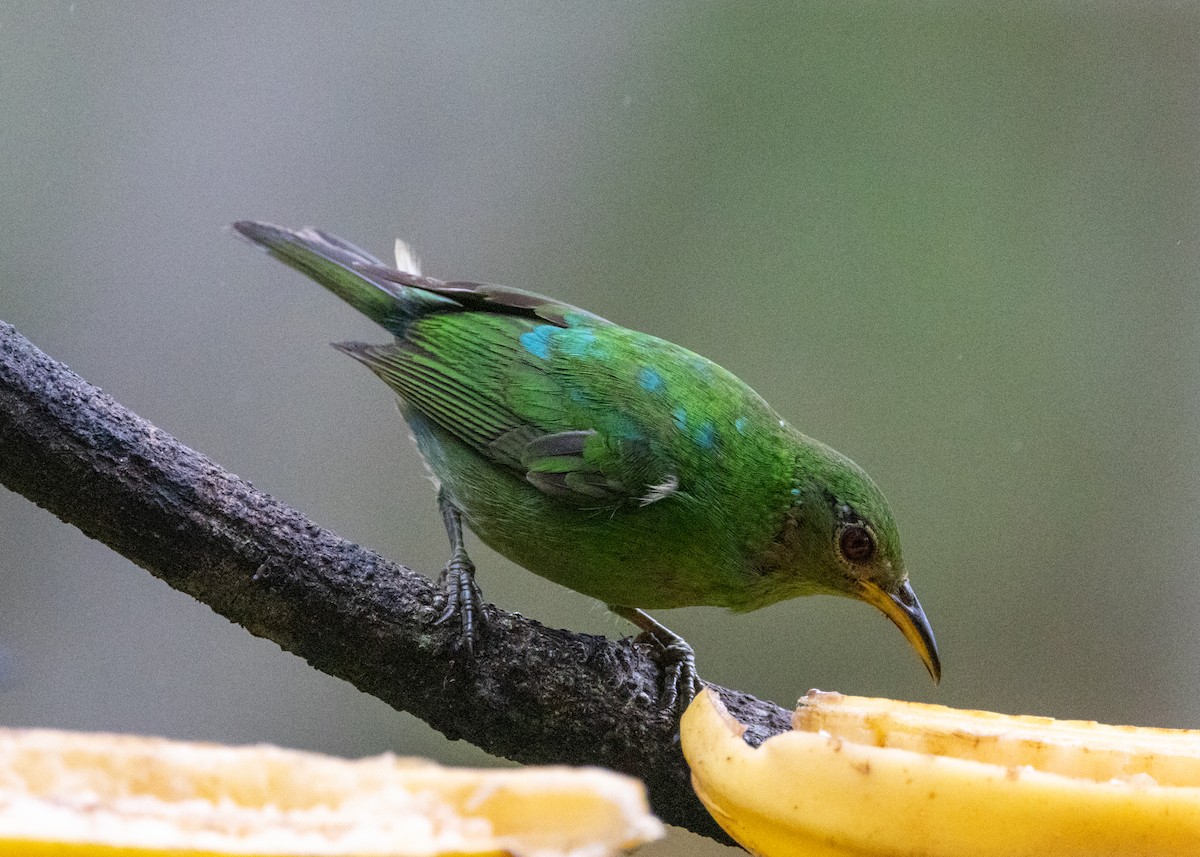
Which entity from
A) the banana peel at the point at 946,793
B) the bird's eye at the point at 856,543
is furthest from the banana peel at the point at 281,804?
the bird's eye at the point at 856,543

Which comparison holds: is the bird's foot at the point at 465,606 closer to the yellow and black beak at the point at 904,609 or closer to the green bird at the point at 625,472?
the green bird at the point at 625,472

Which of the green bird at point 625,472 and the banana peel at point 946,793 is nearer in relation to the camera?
the banana peel at point 946,793

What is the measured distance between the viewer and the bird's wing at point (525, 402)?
2.11 m

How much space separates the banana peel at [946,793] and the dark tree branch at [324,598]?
72cm

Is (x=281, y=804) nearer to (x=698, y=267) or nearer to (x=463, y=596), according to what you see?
(x=463, y=596)

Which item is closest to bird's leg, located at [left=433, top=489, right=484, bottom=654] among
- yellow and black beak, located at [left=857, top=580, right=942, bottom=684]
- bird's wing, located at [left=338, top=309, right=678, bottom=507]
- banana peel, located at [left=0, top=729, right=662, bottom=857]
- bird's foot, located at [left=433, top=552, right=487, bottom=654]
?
bird's foot, located at [left=433, top=552, right=487, bottom=654]

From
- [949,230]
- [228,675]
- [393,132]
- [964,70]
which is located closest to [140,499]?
[228,675]

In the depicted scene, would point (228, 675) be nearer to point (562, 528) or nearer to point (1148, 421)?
point (562, 528)

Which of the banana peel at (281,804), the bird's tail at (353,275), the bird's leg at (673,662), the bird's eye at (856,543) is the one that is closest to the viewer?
the banana peel at (281,804)

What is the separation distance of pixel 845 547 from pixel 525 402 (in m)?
0.77

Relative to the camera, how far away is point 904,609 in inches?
83.0

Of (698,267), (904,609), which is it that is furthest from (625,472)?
(698,267)

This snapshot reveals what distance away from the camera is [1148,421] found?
3129 mm

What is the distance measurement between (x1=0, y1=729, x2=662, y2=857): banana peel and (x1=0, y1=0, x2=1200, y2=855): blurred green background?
72.9 inches
